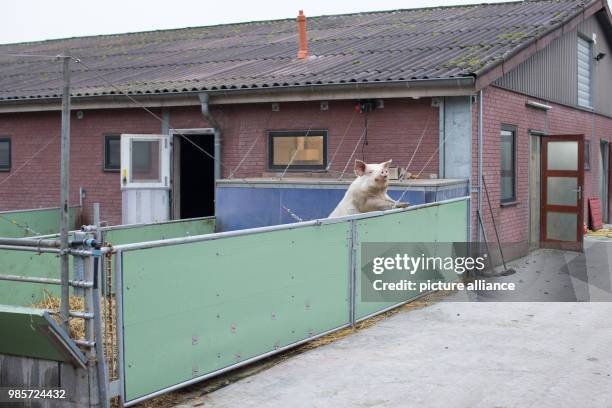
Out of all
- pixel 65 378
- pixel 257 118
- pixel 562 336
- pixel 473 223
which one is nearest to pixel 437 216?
pixel 473 223

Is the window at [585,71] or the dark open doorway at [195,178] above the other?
the window at [585,71]

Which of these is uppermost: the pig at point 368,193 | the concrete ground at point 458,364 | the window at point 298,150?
the window at point 298,150

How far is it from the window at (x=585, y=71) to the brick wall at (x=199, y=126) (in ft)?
23.0

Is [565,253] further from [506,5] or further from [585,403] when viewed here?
[585,403]

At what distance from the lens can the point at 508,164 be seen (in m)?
14.3

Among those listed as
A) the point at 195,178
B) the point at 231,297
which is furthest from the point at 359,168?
the point at 195,178

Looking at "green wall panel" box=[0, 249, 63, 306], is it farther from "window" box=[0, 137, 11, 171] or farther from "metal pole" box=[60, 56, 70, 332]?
"window" box=[0, 137, 11, 171]

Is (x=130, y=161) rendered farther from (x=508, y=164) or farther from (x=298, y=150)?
(x=508, y=164)

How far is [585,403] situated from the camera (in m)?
6.16

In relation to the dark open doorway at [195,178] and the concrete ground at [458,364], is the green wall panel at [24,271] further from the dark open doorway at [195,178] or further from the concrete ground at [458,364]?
the dark open doorway at [195,178]

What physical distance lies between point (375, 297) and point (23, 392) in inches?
174

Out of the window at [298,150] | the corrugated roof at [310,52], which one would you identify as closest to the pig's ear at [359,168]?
the corrugated roof at [310,52]

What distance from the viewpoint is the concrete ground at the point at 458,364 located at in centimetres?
624

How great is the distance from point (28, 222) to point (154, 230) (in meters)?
3.63
